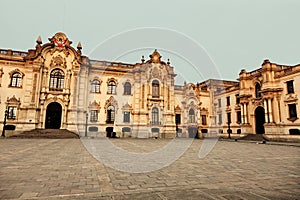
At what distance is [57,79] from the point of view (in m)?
32.5

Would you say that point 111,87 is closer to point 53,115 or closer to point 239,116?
point 53,115

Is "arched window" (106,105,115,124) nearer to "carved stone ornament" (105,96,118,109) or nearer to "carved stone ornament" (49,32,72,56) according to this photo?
"carved stone ornament" (105,96,118,109)

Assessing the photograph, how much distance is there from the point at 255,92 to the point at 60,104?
32.2 metres

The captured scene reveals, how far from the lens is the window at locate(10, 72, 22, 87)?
30594 millimetres

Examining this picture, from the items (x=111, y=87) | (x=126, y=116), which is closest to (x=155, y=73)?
(x=111, y=87)

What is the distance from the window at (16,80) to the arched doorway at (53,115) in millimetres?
5682

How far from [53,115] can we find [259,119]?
109 feet

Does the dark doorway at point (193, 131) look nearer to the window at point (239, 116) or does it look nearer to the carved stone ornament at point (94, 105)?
the window at point (239, 116)

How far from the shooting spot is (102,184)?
16.6ft

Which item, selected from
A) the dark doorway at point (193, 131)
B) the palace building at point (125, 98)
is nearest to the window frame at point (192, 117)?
the palace building at point (125, 98)

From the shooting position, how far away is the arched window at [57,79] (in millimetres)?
32269

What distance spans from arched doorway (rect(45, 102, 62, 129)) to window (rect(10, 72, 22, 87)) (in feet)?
18.6

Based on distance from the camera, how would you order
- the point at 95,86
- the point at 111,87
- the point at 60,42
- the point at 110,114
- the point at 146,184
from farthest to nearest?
1. the point at 111,87
2. the point at 95,86
3. the point at 110,114
4. the point at 60,42
5. the point at 146,184

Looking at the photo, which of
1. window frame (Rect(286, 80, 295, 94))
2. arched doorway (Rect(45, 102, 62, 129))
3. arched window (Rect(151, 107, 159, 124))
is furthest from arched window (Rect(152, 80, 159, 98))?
window frame (Rect(286, 80, 295, 94))
